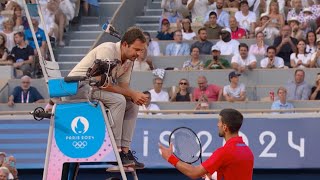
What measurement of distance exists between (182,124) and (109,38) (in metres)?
4.79

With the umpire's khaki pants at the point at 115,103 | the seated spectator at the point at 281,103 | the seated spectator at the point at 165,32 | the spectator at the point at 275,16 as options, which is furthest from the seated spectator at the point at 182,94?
the umpire's khaki pants at the point at 115,103

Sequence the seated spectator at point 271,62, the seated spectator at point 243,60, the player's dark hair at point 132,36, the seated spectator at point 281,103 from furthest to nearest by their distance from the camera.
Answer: the seated spectator at point 271,62 → the seated spectator at point 243,60 → the seated spectator at point 281,103 → the player's dark hair at point 132,36

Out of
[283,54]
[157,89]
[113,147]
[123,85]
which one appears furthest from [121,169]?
[283,54]

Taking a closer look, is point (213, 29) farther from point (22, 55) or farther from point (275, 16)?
point (22, 55)

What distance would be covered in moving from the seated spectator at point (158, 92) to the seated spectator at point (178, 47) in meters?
1.46

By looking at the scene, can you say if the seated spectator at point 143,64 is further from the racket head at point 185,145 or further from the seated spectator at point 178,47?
the racket head at point 185,145

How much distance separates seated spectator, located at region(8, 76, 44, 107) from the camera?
19.2 metres

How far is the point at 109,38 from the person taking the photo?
71.9 ft

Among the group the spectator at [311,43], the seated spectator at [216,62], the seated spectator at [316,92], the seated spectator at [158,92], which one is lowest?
A: the seated spectator at [158,92]

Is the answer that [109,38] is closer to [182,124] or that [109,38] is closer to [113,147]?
[182,124]

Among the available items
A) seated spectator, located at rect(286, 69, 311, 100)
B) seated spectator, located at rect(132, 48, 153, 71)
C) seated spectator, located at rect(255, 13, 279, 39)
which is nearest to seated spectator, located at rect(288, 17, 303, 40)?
seated spectator, located at rect(255, 13, 279, 39)

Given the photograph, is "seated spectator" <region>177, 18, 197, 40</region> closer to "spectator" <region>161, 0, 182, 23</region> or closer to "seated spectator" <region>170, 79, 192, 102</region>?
"spectator" <region>161, 0, 182, 23</region>

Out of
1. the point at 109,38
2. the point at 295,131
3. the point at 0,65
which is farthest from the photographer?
the point at 109,38

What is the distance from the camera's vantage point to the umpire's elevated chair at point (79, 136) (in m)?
10.7
